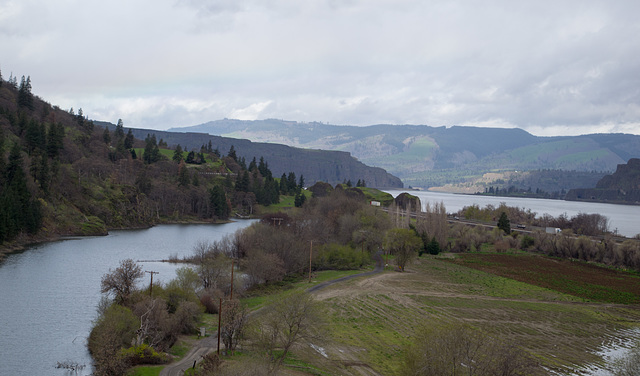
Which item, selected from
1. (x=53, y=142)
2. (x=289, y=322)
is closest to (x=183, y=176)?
(x=53, y=142)

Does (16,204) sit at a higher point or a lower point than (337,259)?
higher

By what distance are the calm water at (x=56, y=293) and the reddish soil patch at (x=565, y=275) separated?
150 feet

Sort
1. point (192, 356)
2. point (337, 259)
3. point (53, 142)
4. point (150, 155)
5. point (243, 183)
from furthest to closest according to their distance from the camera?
point (243, 183)
point (150, 155)
point (53, 142)
point (337, 259)
point (192, 356)

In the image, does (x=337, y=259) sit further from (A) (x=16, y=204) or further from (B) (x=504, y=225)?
(B) (x=504, y=225)

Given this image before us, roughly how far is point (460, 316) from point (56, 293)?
36895mm

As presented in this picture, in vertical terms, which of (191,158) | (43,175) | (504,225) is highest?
(191,158)

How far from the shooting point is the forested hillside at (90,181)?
251 feet

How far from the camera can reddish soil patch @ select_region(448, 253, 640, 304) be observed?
53.1 m

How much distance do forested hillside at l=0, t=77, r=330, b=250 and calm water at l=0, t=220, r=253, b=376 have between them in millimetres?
8373

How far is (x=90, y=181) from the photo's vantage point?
101 m

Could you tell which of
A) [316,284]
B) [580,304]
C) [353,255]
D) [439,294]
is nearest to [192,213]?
[353,255]

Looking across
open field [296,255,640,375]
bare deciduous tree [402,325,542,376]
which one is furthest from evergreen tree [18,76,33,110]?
bare deciduous tree [402,325,542,376]

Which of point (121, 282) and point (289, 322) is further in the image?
point (121, 282)

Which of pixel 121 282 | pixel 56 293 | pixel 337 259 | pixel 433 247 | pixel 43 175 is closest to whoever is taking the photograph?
pixel 121 282
